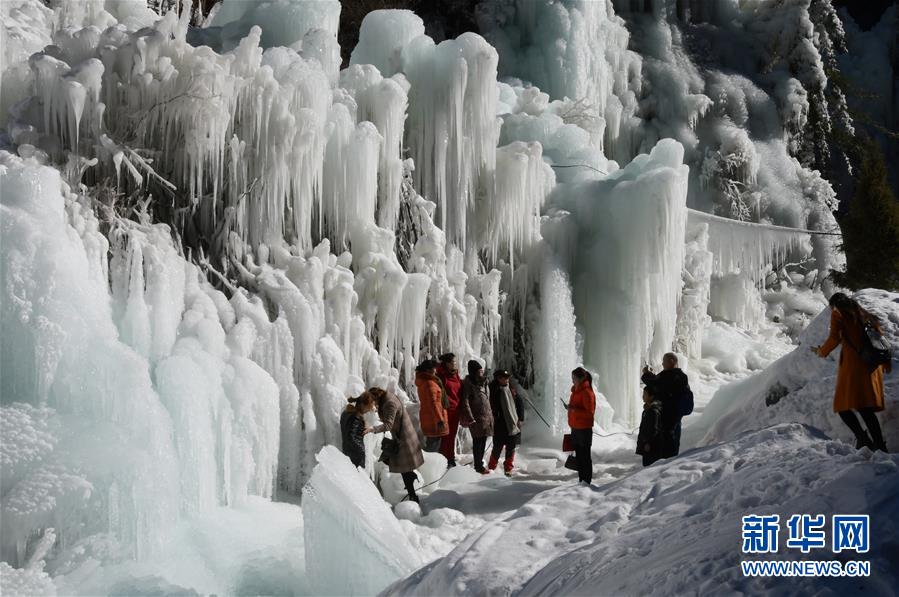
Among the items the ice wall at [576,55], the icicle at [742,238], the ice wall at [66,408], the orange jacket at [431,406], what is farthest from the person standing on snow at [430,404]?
the ice wall at [576,55]

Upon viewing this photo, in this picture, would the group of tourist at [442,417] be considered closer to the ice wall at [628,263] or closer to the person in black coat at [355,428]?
the person in black coat at [355,428]

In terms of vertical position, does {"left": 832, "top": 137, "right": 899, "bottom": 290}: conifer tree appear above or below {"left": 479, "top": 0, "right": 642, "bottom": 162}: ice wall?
below

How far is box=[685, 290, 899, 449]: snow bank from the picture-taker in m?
9.01

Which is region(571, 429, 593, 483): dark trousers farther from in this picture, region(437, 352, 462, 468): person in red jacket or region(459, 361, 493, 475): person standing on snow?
region(437, 352, 462, 468): person in red jacket

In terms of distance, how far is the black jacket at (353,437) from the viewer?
8961 millimetres

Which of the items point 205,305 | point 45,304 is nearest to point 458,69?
point 205,305

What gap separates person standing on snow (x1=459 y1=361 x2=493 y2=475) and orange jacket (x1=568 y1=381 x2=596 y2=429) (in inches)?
56.0

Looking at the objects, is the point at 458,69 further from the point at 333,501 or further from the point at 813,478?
the point at 813,478

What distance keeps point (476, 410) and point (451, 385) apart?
0.47 metres

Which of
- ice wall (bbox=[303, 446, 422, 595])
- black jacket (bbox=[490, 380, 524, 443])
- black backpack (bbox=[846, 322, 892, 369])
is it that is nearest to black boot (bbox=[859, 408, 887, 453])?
black backpack (bbox=[846, 322, 892, 369])

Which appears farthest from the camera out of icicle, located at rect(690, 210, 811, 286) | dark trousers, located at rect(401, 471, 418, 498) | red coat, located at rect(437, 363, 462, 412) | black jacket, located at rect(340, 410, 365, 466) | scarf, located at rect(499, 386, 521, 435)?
icicle, located at rect(690, 210, 811, 286)

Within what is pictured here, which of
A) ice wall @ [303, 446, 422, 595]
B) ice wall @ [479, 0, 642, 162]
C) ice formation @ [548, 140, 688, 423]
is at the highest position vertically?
ice wall @ [479, 0, 642, 162]

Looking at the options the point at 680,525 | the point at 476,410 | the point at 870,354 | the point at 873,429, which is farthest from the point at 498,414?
the point at 680,525

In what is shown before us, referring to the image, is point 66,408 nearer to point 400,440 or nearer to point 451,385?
point 400,440
